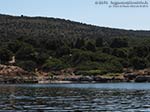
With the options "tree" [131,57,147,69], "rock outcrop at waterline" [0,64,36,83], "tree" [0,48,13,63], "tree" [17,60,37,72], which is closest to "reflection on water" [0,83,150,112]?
"rock outcrop at waterline" [0,64,36,83]

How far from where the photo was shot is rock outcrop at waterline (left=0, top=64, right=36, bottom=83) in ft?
561

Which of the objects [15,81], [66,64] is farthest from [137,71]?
[15,81]

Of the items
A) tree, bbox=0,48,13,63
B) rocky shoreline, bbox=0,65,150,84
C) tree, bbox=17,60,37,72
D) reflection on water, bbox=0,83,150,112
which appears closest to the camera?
reflection on water, bbox=0,83,150,112

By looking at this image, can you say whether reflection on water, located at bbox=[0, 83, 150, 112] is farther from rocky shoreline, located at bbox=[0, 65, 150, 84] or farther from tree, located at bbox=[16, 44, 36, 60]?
tree, located at bbox=[16, 44, 36, 60]

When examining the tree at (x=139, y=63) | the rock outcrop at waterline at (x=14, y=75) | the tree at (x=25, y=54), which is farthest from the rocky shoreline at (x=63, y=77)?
the tree at (x=25, y=54)

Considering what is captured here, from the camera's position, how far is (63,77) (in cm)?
17525

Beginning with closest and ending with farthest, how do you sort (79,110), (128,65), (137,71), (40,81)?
(79,110), (40,81), (137,71), (128,65)

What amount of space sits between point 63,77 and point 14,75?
18.8 m

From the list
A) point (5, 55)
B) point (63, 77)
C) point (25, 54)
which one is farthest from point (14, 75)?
point (25, 54)

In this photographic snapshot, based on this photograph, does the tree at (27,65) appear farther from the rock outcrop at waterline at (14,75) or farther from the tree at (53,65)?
the tree at (53,65)

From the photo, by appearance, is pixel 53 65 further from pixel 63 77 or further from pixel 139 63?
pixel 139 63

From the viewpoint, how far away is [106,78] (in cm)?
17200

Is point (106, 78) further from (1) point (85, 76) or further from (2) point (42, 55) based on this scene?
(2) point (42, 55)

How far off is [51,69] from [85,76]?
19744 mm
